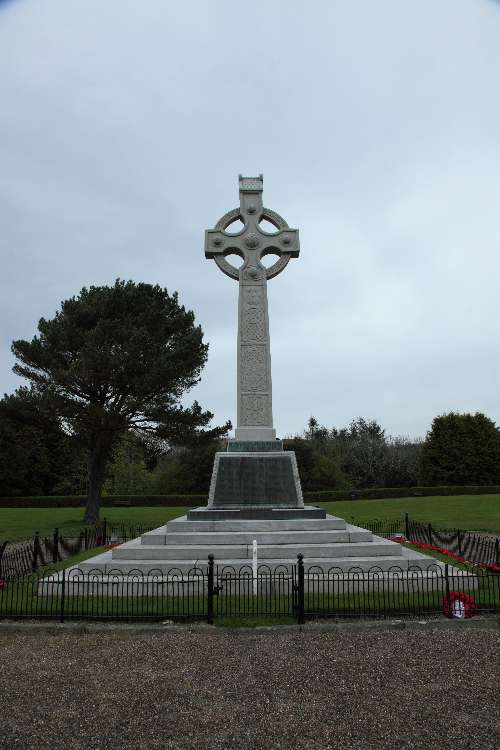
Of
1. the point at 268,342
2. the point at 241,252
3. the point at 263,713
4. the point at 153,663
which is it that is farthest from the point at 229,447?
the point at 263,713

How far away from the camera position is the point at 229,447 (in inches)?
585

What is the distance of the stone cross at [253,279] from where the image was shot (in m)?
15.5

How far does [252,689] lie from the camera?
588 cm

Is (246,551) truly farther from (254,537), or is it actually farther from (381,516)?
(381,516)

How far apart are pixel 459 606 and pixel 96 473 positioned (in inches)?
899

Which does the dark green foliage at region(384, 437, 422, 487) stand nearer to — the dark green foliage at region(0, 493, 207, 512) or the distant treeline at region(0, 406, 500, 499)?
the distant treeline at region(0, 406, 500, 499)

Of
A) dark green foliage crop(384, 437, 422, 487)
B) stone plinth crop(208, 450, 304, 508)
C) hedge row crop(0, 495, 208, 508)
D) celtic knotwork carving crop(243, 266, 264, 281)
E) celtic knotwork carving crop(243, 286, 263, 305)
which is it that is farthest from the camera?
dark green foliage crop(384, 437, 422, 487)

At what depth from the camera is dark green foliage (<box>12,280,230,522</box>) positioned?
83.6 feet

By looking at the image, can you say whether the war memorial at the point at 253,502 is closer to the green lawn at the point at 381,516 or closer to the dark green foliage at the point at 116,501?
the green lawn at the point at 381,516

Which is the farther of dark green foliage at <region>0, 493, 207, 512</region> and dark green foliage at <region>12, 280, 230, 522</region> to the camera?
dark green foliage at <region>0, 493, 207, 512</region>

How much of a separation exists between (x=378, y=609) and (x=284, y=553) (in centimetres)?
299

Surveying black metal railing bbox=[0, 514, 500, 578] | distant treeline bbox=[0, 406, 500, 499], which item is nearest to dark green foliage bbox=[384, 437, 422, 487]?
distant treeline bbox=[0, 406, 500, 499]

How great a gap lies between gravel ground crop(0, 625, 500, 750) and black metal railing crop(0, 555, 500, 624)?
1.79 ft

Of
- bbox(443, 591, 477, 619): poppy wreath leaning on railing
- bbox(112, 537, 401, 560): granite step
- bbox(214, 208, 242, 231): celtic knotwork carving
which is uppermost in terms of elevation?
bbox(214, 208, 242, 231): celtic knotwork carving
